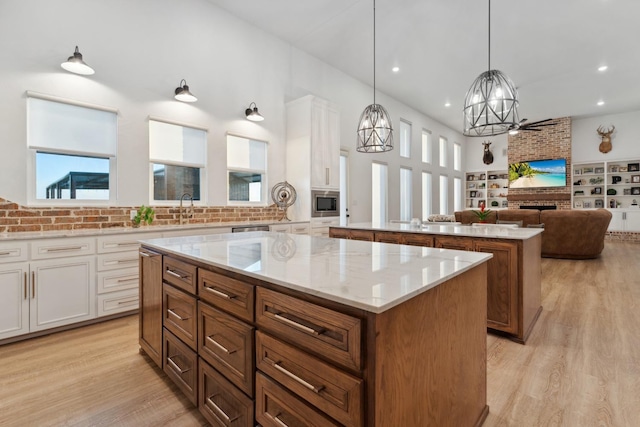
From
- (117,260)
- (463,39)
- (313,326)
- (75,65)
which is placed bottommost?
(117,260)

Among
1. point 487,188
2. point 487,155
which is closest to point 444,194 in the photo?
point 487,188

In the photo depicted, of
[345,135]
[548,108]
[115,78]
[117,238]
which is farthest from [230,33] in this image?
[548,108]

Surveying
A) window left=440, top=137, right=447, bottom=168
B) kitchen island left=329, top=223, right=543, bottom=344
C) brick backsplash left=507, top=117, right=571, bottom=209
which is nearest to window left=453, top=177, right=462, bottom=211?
window left=440, top=137, right=447, bottom=168

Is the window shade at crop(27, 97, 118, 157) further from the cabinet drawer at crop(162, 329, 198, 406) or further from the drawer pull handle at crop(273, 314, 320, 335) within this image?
the drawer pull handle at crop(273, 314, 320, 335)

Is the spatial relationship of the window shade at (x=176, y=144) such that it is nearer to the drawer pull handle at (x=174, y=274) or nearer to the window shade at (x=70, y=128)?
the window shade at (x=70, y=128)

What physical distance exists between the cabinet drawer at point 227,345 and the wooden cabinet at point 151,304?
1.98 feet

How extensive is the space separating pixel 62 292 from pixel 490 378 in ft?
11.3

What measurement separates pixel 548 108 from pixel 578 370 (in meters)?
9.24

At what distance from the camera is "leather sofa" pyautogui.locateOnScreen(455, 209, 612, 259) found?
19.1 feet

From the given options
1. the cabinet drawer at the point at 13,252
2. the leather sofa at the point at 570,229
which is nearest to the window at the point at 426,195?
the leather sofa at the point at 570,229

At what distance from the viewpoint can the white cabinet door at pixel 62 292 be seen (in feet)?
8.56

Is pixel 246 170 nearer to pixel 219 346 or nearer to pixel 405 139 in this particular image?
pixel 219 346

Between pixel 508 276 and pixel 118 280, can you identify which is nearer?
pixel 508 276

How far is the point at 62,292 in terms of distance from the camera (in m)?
2.73
